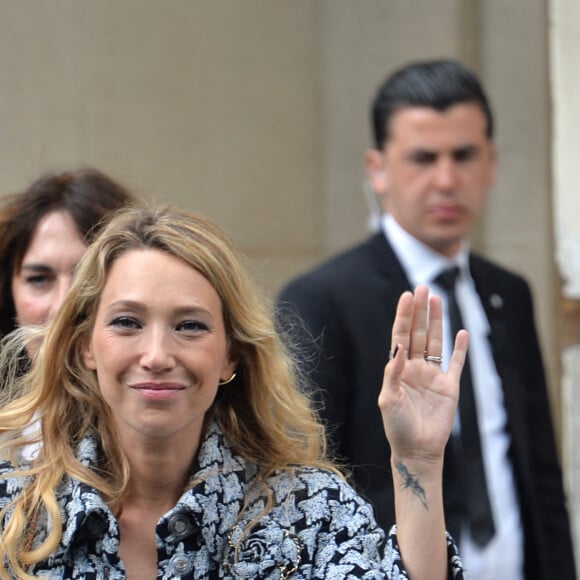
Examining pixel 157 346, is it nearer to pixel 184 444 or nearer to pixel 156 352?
pixel 156 352

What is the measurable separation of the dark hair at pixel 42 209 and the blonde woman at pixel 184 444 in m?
0.67

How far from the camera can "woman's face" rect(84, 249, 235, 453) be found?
290cm

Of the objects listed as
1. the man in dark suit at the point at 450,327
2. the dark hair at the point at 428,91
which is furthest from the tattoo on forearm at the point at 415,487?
the dark hair at the point at 428,91

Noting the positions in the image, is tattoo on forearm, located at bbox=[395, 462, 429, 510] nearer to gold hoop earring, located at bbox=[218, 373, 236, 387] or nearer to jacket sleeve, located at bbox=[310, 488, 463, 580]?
jacket sleeve, located at bbox=[310, 488, 463, 580]

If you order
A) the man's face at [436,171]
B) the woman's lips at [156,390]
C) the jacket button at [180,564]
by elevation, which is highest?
the man's face at [436,171]

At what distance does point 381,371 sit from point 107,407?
1105mm

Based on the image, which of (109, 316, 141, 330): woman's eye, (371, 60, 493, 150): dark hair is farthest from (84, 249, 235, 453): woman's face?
(371, 60, 493, 150): dark hair

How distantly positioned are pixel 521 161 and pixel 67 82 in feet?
6.98

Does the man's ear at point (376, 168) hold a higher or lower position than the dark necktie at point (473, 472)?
higher

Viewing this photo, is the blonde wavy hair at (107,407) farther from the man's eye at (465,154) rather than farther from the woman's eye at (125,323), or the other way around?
the man's eye at (465,154)

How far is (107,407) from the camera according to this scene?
3.13m

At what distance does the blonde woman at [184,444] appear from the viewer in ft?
9.53

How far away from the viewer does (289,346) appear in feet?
11.8

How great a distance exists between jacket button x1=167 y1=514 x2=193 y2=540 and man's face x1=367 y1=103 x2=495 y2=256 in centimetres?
171
